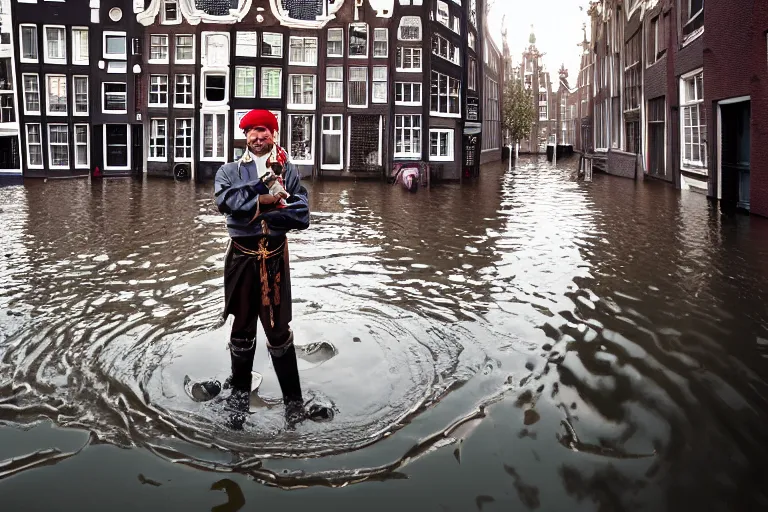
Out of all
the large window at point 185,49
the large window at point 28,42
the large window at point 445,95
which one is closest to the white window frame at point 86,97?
the large window at point 28,42

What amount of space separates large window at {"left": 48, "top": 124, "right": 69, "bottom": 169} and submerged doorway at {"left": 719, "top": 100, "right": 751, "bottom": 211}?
27.1 m

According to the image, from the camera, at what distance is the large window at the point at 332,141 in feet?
104

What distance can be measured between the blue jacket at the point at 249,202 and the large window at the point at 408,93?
2782cm

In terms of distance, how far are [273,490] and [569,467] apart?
60.6 inches

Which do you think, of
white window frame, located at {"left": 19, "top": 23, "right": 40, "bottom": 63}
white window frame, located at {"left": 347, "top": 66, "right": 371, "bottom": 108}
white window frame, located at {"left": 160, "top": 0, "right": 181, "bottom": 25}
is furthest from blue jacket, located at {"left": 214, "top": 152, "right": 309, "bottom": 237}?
white window frame, located at {"left": 19, "top": 23, "right": 40, "bottom": 63}

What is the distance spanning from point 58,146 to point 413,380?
103 feet

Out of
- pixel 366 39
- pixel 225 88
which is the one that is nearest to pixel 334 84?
pixel 366 39

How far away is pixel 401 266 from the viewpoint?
9.58 meters

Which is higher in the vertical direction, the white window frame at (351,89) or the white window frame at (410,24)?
the white window frame at (410,24)

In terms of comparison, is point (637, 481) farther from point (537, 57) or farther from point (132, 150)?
point (537, 57)

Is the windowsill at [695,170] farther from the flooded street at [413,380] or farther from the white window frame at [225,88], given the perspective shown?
the white window frame at [225,88]

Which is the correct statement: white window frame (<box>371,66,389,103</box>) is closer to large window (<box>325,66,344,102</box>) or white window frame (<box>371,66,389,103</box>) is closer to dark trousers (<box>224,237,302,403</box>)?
large window (<box>325,66,344,102</box>)

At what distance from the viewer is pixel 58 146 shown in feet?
105

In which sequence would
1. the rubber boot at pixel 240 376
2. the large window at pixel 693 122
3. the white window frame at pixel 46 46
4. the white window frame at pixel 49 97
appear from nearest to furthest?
the rubber boot at pixel 240 376 < the large window at pixel 693 122 < the white window frame at pixel 46 46 < the white window frame at pixel 49 97
